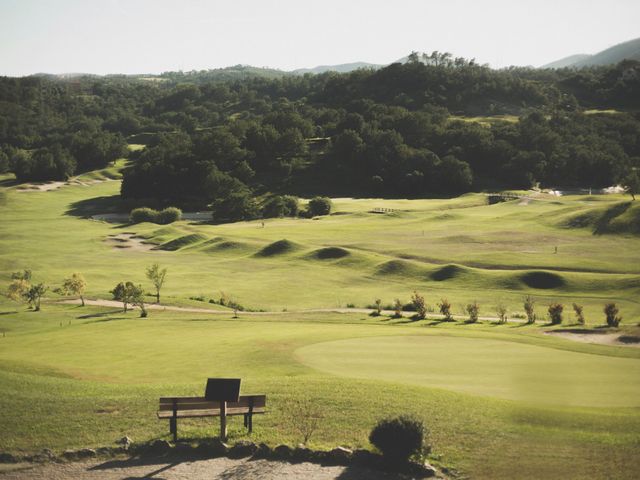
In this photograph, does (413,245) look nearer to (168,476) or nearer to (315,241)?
(315,241)

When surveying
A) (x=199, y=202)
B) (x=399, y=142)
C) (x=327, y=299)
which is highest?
(x=399, y=142)

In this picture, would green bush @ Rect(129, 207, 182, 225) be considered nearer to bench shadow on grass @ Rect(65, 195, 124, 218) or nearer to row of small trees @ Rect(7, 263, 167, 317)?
bench shadow on grass @ Rect(65, 195, 124, 218)

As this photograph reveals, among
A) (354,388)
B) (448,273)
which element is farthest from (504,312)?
(354,388)

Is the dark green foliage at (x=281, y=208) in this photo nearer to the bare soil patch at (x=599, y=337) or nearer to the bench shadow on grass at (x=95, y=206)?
the bench shadow on grass at (x=95, y=206)

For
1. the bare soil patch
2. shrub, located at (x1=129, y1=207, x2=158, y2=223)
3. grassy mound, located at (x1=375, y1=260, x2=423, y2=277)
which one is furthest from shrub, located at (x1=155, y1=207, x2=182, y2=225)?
the bare soil patch

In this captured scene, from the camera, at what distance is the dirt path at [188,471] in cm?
1802

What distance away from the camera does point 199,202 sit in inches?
5576

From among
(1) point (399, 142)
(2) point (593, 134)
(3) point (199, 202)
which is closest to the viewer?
(3) point (199, 202)

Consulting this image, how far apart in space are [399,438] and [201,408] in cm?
690

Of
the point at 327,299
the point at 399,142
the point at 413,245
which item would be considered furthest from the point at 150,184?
the point at 327,299

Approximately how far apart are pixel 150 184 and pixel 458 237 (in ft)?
277

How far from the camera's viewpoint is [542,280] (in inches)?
2473

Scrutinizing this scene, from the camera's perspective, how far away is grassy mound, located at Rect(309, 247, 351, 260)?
76812mm

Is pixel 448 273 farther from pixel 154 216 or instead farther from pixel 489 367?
pixel 154 216
